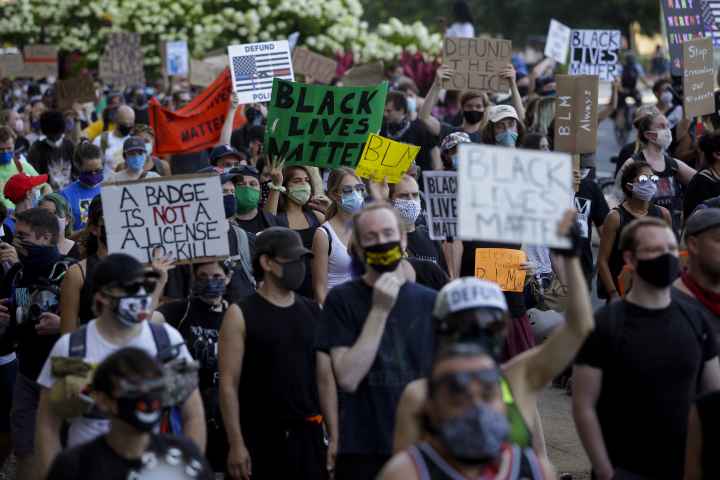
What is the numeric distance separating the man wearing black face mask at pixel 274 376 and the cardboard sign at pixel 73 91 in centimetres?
1146

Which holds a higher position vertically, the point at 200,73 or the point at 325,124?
the point at 325,124

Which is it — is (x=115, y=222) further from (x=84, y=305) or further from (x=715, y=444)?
(x=715, y=444)

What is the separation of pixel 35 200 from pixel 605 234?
13.1ft

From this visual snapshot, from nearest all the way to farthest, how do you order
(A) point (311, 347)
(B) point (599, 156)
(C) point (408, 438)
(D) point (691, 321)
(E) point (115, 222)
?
1. (C) point (408, 438)
2. (D) point (691, 321)
3. (A) point (311, 347)
4. (E) point (115, 222)
5. (B) point (599, 156)

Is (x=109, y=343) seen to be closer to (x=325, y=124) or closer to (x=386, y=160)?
(x=386, y=160)

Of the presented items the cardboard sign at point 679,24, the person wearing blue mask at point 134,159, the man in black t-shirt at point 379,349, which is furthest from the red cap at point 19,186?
the cardboard sign at point 679,24

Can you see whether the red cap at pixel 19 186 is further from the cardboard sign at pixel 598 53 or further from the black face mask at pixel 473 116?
the cardboard sign at pixel 598 53

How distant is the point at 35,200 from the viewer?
34.3ft

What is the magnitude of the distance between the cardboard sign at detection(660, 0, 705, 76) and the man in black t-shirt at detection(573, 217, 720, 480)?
8472 millimetres

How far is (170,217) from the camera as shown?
743 cm

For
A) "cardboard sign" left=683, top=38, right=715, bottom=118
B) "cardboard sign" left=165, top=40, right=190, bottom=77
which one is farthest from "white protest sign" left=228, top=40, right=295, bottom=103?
"cardboard sign" left=165, top=40, right=190, bottom=77

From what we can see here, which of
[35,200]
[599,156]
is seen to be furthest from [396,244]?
[599,156]

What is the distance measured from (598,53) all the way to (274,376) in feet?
35.8

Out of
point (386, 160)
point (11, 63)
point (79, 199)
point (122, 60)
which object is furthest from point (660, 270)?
point (11, 63)
